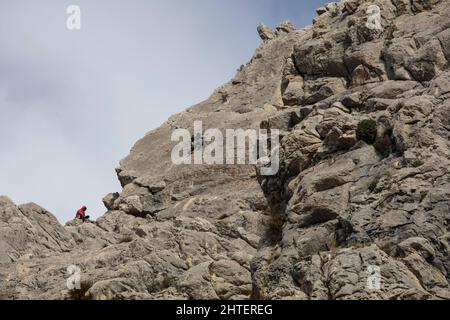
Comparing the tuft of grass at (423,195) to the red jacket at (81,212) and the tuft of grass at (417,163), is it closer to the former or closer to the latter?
the tuft of grass at (417,163)

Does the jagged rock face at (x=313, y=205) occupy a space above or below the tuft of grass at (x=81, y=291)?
above

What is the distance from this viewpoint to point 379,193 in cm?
3994

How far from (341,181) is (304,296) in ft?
31.4

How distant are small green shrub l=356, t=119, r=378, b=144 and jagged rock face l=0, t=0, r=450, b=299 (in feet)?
0.29

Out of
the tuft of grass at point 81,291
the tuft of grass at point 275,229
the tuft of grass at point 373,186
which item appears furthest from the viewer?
the tuft of grass at point 81,291

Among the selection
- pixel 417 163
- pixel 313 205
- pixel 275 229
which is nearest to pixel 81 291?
pixel 275 229

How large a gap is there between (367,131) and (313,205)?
6.29 meters

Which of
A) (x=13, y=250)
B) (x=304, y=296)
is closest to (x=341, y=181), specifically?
(x=304, y=296)

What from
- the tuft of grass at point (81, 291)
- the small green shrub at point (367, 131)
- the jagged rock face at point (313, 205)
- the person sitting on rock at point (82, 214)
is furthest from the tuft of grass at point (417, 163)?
the person sitting on rock at point (82, 214)

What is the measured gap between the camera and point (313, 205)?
4225 centimetres

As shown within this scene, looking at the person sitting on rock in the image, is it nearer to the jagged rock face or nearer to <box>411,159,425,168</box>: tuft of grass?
the jagged rock face

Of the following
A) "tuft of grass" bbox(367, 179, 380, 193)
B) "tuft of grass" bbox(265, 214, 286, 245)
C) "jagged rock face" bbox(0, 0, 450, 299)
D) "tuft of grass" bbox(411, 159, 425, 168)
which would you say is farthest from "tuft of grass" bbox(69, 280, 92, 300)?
"tuft of grass" bbox(411, 159, 425, 168)

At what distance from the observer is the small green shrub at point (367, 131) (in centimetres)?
4500

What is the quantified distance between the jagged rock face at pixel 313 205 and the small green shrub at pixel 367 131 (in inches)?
3.5
